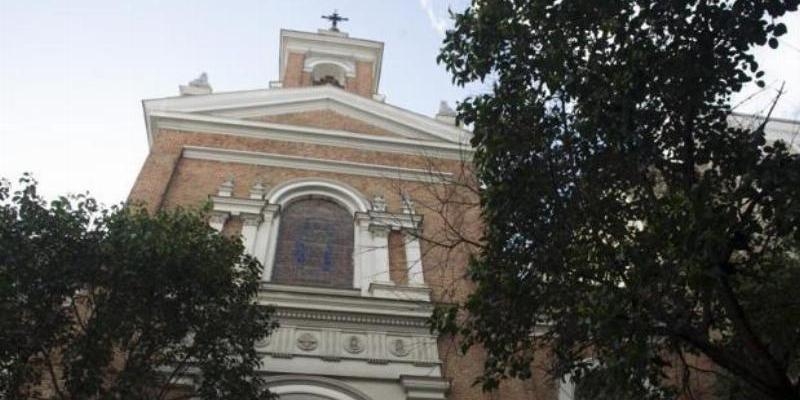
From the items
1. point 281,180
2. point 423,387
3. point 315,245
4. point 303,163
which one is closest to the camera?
point 423,387

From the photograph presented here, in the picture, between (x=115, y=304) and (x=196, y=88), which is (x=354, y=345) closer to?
(x=115, y=304)

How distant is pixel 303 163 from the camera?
589 inches

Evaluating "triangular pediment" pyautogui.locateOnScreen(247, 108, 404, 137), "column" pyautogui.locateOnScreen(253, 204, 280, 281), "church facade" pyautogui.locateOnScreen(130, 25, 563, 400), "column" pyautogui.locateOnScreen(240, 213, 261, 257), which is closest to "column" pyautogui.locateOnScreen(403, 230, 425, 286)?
"church facade" pyautogui.locateOnScreen(130, 25, 563, 400)

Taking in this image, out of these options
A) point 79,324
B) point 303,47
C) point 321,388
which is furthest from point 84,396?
point 303,47

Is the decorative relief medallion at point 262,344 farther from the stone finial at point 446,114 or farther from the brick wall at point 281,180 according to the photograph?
the stone finial at point 446,114

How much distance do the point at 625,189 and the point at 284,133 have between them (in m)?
9.64

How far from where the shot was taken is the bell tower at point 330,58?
67.9 feet

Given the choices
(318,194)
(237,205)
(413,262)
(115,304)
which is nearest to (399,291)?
(413,262)

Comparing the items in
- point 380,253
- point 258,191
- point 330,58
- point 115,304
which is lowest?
point 115,304

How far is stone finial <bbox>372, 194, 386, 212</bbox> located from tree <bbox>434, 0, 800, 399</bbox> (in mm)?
6184

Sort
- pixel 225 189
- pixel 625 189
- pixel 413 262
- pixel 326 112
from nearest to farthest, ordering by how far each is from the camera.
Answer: pixel 625 189 < pixel 413 262 < pixel 225 189 < pixel 326 112

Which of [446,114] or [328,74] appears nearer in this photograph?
[446,114]

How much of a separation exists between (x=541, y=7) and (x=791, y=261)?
4925 mm

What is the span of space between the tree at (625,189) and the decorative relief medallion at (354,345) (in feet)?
12.0
